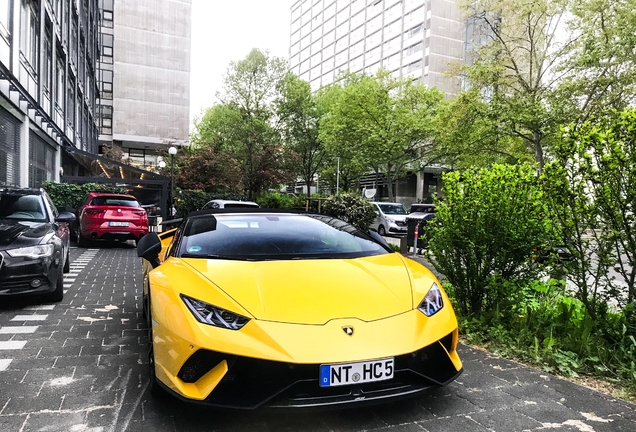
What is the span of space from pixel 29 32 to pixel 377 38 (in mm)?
57230

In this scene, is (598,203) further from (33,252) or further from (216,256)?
(33,252)

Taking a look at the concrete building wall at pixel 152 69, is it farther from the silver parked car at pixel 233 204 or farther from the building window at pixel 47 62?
the silver parked car at pixel 233 204

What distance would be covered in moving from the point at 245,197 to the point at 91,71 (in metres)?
16.1

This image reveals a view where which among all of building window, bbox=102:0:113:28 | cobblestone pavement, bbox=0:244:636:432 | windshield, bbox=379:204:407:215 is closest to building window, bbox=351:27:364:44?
building window, bbox=102:0:113:28

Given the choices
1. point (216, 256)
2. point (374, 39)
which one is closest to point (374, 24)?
point (374, 39)

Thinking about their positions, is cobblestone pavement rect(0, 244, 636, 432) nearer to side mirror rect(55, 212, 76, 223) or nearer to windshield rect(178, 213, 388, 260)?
windshield rect(178, 213, 388, 260)

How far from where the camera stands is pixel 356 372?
7.52 feet

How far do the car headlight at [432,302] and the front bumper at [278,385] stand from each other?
331 millimetres

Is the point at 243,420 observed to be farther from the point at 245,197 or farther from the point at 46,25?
the point at 245,197

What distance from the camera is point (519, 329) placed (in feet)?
13.8

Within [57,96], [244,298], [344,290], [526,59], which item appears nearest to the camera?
[244,298]

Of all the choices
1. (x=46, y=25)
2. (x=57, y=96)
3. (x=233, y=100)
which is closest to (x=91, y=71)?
(x=233, y=100)

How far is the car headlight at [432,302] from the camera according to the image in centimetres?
273

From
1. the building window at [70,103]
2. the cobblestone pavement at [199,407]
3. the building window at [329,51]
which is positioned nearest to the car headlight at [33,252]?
the cobblestone pavement at [199,407]
